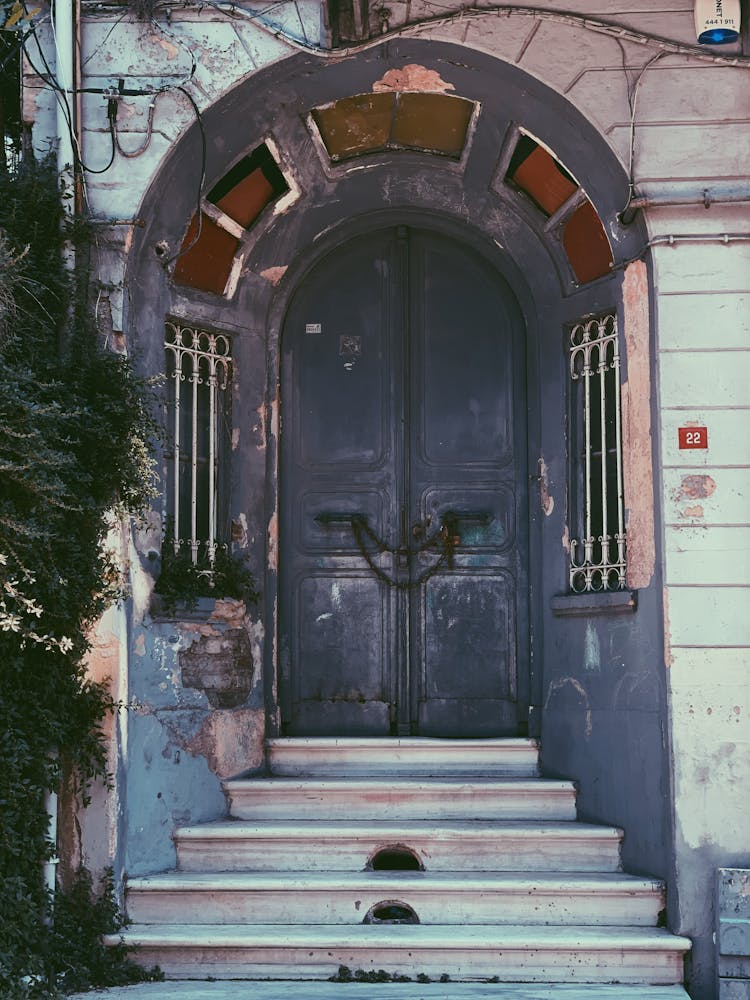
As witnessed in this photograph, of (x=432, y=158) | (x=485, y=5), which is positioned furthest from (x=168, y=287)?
(x=485, y=5)

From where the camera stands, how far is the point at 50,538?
5465 mm

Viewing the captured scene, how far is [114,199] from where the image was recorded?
6.25 m

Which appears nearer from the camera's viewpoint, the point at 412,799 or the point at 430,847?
the point at 430,847

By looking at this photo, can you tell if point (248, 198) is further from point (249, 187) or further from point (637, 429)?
point (637, 429)

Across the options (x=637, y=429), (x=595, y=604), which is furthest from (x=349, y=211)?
(x=595, y=604)

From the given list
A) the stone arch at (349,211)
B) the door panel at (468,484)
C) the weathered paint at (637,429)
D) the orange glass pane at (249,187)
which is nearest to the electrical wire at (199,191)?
the stone arch at (349,211)

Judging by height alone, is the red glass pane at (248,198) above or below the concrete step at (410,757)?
above

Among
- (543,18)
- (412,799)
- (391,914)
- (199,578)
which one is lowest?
(391,914)

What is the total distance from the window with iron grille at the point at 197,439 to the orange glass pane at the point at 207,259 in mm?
244

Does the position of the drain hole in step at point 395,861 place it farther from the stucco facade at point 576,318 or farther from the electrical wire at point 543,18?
the electrical wire at point 543,18

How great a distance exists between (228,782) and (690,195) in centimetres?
354

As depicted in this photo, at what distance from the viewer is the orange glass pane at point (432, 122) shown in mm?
6625

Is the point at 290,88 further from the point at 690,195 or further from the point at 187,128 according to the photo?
the point at 690,195

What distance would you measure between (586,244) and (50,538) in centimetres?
301
